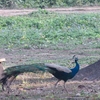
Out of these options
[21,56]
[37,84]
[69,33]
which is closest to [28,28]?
[69,33]

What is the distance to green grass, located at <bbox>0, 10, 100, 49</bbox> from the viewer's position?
1998 cm

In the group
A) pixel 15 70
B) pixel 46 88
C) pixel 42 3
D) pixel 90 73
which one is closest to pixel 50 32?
pixel 90 73

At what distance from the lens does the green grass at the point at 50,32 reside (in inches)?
786

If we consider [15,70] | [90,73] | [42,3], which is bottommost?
[42,3]

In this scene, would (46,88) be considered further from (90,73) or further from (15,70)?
(90,73)

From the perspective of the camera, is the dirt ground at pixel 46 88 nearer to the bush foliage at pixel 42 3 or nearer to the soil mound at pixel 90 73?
the soil mound at pixel 90 73

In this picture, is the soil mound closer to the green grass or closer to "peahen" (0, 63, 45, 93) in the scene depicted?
"peahen" (0, 63, 45, 93)

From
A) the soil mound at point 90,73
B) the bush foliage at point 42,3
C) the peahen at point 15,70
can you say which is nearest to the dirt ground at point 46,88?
the soil mound at point 90,73

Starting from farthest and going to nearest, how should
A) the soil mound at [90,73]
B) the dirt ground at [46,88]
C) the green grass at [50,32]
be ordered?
the green grass at [50,32] < the soil mound at [90,73] < the dirt ground at [46,88]

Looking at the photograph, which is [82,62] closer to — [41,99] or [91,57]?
[91,57]

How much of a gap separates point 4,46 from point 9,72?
901 centimetres

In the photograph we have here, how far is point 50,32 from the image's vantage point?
22.3m

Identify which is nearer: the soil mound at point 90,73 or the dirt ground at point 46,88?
the dirt ground at point 46,88

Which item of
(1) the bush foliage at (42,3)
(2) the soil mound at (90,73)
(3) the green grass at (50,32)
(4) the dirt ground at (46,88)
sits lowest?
(1) the bush foliage at (42,3)
